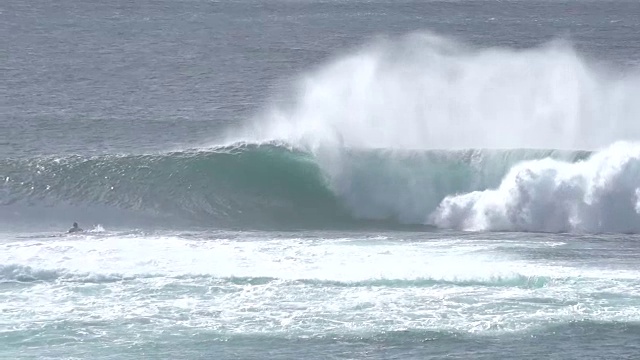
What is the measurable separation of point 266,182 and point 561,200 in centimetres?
953

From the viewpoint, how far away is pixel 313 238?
3828 centimetres

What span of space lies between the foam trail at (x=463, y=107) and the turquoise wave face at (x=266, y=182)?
142 cm

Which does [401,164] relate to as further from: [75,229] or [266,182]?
[75,229]

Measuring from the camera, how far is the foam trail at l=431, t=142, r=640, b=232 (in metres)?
40.0

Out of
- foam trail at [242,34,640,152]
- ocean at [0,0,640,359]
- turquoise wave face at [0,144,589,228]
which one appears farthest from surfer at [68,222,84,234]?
foam trail at [242,34,640,152]

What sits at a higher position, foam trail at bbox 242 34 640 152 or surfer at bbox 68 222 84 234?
foam trail at bbox 242 34 640 152

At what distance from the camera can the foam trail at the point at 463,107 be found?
4653cm

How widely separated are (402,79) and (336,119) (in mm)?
4919

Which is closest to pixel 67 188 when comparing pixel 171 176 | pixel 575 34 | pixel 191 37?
pixel 171 176

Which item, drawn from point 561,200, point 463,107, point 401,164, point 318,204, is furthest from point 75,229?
point 463,107

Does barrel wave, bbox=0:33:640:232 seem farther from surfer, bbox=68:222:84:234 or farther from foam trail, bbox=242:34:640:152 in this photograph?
surfer, bbox=68:222:84:234

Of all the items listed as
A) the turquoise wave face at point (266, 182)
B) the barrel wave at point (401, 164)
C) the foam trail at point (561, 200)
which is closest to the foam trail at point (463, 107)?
the barrel wave at point (401, 164)

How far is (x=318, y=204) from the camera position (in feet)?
140

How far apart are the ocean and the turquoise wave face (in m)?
0.08
